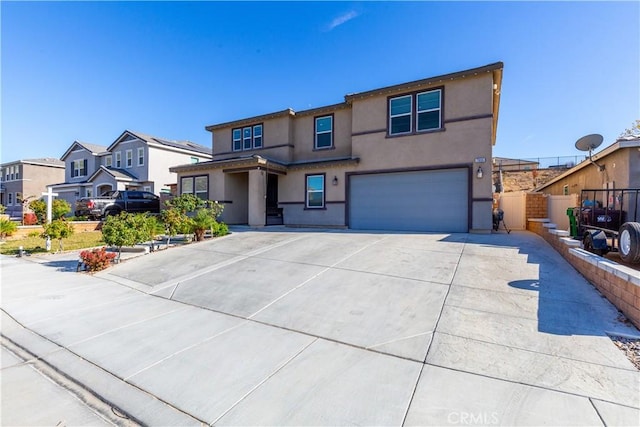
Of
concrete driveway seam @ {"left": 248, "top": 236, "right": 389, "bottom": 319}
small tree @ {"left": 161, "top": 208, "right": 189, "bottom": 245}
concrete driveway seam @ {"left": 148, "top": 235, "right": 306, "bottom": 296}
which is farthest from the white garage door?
small tree @ {"left": 161, "top": 208, "right": 189, "bottom": 245}

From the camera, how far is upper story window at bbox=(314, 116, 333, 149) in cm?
1424

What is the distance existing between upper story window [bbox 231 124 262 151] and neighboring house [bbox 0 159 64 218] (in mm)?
29951

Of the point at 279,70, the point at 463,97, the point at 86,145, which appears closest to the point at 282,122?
the point at 279,70

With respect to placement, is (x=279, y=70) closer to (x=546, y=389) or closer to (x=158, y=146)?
(x=158, y=146)

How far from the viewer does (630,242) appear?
15.4ft

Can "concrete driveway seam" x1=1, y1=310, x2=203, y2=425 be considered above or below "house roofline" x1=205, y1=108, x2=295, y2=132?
below

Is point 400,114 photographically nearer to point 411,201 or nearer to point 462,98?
point 462,98

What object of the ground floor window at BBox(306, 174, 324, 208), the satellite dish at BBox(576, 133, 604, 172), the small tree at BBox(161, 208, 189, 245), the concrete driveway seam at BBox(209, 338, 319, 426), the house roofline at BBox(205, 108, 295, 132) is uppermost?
the house roofline at BBox(205, 108, 295, 132)

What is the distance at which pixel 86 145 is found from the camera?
28.5m

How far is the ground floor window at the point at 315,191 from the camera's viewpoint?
13711 mm

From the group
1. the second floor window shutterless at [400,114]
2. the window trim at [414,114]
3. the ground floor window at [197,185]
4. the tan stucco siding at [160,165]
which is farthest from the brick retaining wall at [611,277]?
the tan stucco siding at [160,165]

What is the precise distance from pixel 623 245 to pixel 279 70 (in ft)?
50.3

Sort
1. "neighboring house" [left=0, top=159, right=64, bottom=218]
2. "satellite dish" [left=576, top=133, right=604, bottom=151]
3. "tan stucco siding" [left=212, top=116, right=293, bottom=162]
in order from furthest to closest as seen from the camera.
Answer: "neighboring house" [left=0, top=159, right=64, bottom=218]
"tan stucco siding" [left=212, top=116, right=293, bottom=162]
"satellite dish" [left=576, top=133, right=604, bottom=151]

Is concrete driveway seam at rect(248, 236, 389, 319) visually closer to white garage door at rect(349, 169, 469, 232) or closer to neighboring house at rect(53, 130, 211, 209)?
white garage door at rect(349, 169, 469, 232)
